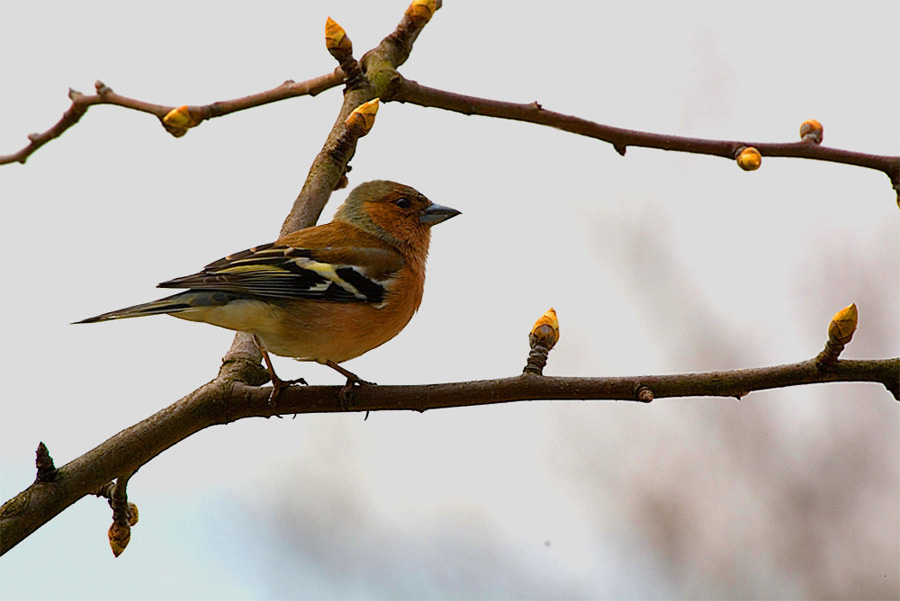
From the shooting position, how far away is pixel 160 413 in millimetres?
2857

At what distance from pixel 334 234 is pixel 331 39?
0.99 m

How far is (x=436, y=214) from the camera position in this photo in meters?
4.92

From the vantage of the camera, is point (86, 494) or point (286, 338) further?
point (286, 338)

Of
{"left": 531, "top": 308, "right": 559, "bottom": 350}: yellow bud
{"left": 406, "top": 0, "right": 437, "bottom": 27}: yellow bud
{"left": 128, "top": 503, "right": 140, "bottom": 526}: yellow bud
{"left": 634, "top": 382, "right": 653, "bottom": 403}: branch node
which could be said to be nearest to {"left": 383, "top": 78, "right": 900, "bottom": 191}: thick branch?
{"left": 406, "top": 0, "right": 437, "bottom": 27}: yellow bud

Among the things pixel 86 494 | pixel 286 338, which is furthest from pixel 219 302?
pixel 86 494

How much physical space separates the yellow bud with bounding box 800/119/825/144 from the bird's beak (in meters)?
1.89

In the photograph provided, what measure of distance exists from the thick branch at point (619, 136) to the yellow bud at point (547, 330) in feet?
3.59

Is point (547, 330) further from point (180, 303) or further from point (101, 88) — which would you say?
point (101, 88)

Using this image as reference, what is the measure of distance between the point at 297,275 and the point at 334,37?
102 cm

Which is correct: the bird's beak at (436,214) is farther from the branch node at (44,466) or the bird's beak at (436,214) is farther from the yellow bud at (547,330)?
the branch node at (44,466)

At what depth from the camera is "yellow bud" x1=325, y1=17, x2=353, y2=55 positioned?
3771mm

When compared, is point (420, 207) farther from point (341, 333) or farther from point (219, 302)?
point (219, 302)

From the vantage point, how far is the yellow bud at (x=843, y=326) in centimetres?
250

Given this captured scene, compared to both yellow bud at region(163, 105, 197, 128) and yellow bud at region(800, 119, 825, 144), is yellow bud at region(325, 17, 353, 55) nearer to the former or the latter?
yellow bud at region(163, 105, 197, 128)
